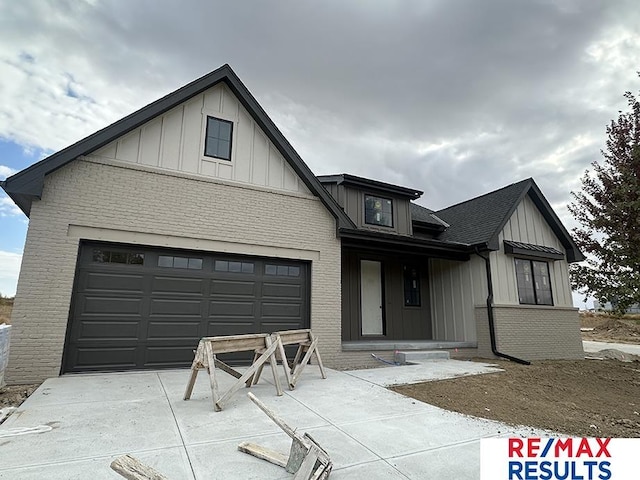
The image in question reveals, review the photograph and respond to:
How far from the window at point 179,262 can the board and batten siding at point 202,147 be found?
1.90 metres

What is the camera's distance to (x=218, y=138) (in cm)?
772

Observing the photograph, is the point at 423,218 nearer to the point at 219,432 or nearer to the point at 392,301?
the point at 392,301

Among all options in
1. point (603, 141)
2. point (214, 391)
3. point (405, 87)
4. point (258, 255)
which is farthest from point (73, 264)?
point (603, 141)

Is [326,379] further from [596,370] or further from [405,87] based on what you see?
[405,87]

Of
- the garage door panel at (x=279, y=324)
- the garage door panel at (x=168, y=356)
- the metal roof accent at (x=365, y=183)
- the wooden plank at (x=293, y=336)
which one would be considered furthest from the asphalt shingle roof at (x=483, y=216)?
the garage door panel at (x=168, y=356)

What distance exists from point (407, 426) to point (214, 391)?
91.7 inches

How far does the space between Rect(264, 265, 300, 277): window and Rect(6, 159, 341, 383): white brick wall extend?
0.40 m

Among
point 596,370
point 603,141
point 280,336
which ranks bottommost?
point 596,370

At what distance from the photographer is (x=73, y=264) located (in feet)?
19.7

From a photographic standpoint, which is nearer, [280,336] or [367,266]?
[280,336]

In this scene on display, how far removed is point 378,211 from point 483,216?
11.8 ft

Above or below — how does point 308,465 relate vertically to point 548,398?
above

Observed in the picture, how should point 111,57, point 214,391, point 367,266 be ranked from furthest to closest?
point 367,266
point 111,57
point 214,391

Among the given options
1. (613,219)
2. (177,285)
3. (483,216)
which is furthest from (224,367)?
(613,219)
